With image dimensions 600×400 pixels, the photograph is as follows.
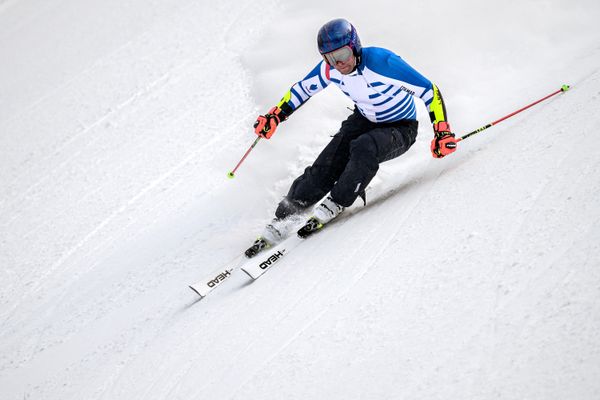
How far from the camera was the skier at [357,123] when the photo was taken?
11.3ft

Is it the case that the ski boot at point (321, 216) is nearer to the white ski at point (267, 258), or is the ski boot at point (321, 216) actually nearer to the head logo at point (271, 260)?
the white ski at point (267, 258)

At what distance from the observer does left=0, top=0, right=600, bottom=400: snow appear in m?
1.99

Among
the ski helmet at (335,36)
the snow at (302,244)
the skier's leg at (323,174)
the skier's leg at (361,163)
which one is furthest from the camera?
the skier's leg at (323,174)

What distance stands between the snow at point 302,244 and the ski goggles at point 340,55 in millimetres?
1109

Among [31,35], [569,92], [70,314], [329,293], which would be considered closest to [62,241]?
[70,314]

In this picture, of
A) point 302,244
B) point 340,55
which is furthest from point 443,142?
point 302,244

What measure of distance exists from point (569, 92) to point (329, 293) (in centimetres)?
262

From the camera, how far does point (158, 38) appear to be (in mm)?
8844

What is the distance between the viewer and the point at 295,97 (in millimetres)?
4227

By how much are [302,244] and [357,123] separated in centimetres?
114

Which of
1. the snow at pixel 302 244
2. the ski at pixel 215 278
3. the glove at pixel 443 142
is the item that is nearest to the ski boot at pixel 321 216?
the snow at pixel 302 244

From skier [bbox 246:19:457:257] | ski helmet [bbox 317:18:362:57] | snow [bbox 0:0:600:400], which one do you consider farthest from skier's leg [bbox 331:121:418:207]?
ski helmet [bbox 317:18:362:57]

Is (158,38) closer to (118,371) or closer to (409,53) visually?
(409,53)

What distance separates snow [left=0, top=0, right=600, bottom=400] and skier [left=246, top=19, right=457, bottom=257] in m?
0.25
